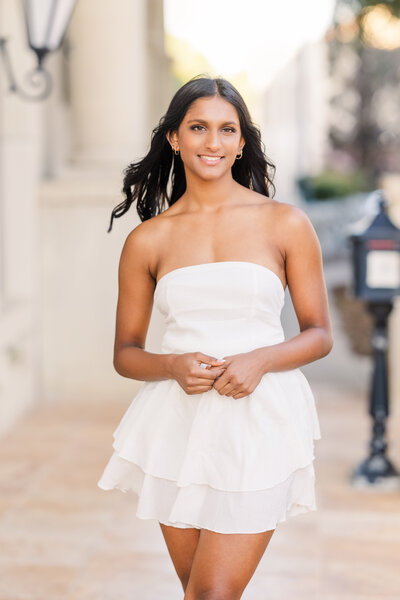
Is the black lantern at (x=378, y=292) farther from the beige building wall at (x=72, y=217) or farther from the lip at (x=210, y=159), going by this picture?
the lip at (x=210, y=159)

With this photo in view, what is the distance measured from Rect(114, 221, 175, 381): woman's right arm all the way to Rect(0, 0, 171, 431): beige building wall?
4.32 metres

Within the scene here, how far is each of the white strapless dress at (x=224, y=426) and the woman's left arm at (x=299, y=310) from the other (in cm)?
5

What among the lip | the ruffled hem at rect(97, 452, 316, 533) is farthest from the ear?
the ruffled hem at rect(97, 452, 316, 533)

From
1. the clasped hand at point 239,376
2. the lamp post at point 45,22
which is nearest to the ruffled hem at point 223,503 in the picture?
the clasped hand at point 239,376

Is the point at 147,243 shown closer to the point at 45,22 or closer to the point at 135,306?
the point at 135,306

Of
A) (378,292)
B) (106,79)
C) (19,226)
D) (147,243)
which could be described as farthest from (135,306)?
(106,79)

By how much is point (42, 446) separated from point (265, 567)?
8.53ft

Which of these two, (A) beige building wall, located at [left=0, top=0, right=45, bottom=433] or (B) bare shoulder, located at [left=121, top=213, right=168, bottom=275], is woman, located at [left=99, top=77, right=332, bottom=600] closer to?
(B) bare shoulder, located at [left=121, top=213, right=168, bottom=275]

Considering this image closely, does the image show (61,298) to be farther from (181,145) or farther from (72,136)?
(181,145)

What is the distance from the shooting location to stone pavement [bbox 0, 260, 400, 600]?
12.4 feet

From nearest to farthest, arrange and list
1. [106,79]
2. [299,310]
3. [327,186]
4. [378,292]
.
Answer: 1. [299,310]
2. [378,292]
3. [106,79]
4. [327,186]

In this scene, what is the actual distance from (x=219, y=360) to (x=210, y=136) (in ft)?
1.79

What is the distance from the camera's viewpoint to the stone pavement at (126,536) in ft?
12.4

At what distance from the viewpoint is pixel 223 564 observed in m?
2.11
